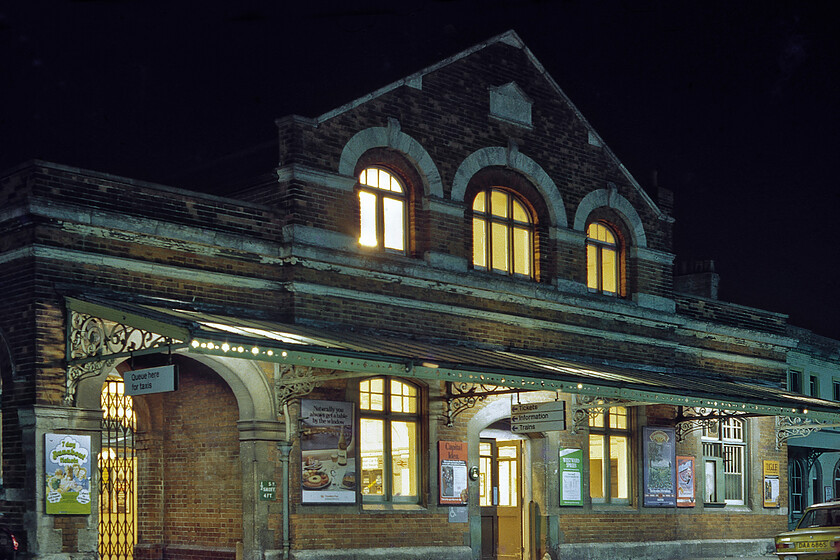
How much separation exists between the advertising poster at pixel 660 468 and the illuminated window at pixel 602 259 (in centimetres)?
285

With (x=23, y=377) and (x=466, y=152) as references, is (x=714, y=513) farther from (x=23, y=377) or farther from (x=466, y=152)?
(x=23, y=377)

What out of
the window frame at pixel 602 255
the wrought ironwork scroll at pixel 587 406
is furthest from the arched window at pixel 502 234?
the wrought ironwork scroll at pixel 587 406

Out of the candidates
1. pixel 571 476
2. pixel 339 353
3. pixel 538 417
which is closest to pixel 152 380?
pixel 339 353

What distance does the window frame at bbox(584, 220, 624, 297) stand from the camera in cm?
Result: 2255

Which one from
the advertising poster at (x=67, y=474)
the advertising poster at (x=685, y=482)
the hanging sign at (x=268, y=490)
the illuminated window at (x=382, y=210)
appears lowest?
the advertising poster at (x=685, y=482)

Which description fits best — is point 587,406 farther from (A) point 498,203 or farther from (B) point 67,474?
(B) point 67,474

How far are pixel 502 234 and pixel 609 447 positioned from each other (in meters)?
4.62

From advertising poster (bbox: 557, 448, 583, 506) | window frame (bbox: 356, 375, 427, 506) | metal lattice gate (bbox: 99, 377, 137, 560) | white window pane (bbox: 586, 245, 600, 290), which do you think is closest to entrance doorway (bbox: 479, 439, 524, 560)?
advertising poster (bbox: 557, 448, 583, 506)

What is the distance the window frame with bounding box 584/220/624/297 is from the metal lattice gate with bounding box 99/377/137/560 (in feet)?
29.1

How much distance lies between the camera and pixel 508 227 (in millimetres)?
21172

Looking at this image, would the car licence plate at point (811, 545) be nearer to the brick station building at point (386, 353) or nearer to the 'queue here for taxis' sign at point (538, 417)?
the brick station building at point (386, 353)

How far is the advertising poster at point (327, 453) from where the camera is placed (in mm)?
17172

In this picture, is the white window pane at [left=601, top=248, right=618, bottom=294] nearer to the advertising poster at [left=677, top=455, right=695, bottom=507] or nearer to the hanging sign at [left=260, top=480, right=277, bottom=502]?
the advertising poster at [left=677, top=455, right=695, bottom=507]

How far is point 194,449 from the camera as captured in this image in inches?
688
